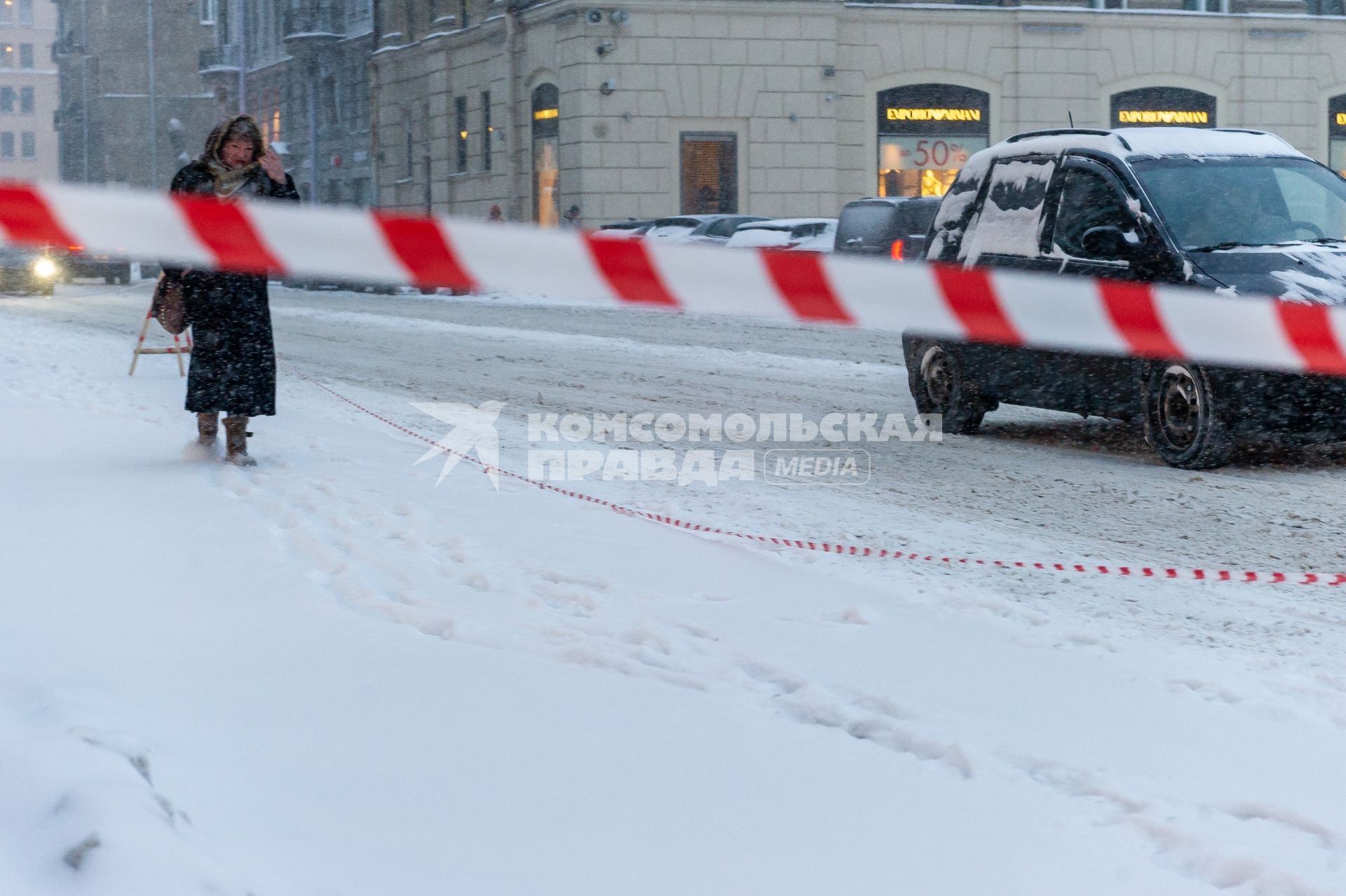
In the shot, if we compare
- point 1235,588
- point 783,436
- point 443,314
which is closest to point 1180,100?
point 443,314

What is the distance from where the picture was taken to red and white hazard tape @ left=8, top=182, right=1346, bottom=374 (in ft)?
13.0

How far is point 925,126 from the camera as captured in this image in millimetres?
38188

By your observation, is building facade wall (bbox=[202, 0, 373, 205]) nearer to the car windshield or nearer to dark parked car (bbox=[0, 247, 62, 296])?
dark parked car (bbox=[0, 247, 62, 296])

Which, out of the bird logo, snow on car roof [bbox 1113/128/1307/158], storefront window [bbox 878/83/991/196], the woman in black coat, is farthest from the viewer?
storefront window [bbox 878/83/991/196]

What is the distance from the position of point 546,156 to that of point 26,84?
12235 cm

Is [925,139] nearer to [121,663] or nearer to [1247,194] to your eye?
[1247,194]

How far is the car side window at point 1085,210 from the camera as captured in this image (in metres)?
9.21

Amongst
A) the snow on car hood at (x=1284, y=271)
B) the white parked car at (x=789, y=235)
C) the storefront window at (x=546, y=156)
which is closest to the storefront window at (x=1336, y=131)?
the white parked car at (x=789, y=235)

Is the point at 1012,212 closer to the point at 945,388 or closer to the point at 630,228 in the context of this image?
the point at 945,388

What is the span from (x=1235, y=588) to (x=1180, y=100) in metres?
35.3

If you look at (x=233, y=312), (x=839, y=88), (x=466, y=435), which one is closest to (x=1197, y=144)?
(x=466, y=435)

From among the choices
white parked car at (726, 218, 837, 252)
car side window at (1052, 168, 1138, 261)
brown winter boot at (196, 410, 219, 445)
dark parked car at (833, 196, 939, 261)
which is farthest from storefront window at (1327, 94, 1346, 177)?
brown winter boot at (196, 410, 219, 445)

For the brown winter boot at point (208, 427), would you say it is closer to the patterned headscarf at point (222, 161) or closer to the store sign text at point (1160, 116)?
the patterned headscarf at point (222, 161)

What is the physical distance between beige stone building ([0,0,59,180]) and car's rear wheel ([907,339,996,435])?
147m
